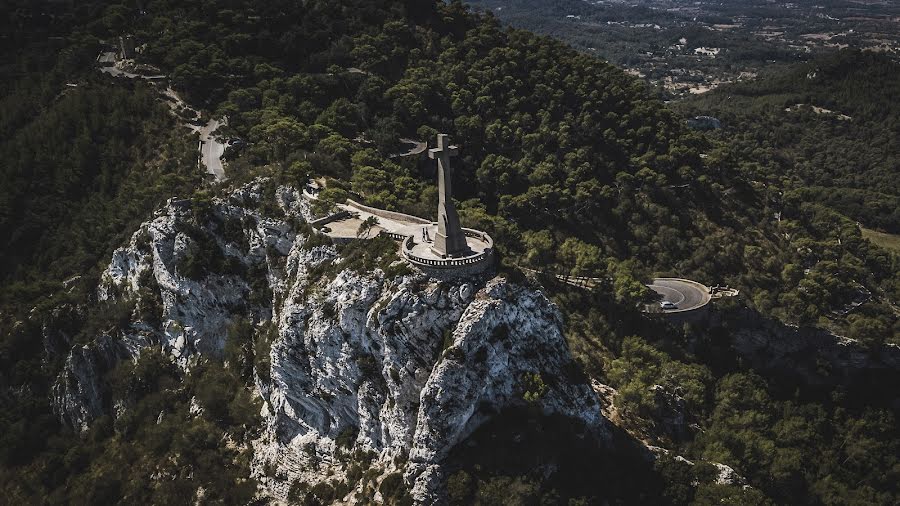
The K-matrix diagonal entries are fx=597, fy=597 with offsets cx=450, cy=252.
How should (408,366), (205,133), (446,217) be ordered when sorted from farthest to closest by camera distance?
(205,133)
(446,217)
(408,366)

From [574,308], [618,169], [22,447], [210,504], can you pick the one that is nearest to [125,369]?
[22,447]

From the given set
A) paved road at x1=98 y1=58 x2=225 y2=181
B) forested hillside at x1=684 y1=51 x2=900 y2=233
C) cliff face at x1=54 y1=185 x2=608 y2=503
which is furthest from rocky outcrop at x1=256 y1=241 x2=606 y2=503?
forested hillside at x1=684 y1=51 x2=900 y2=233

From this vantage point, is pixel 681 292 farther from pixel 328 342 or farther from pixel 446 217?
pixel 328 342

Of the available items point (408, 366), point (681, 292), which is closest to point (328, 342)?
point (408, 366)

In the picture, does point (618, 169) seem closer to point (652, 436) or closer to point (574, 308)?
point (574, 308)

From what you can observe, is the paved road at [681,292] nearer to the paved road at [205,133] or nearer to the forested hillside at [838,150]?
the paved road at [205,133]

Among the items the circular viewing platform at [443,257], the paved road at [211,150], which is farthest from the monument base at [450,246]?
the paved road at [211,150]
